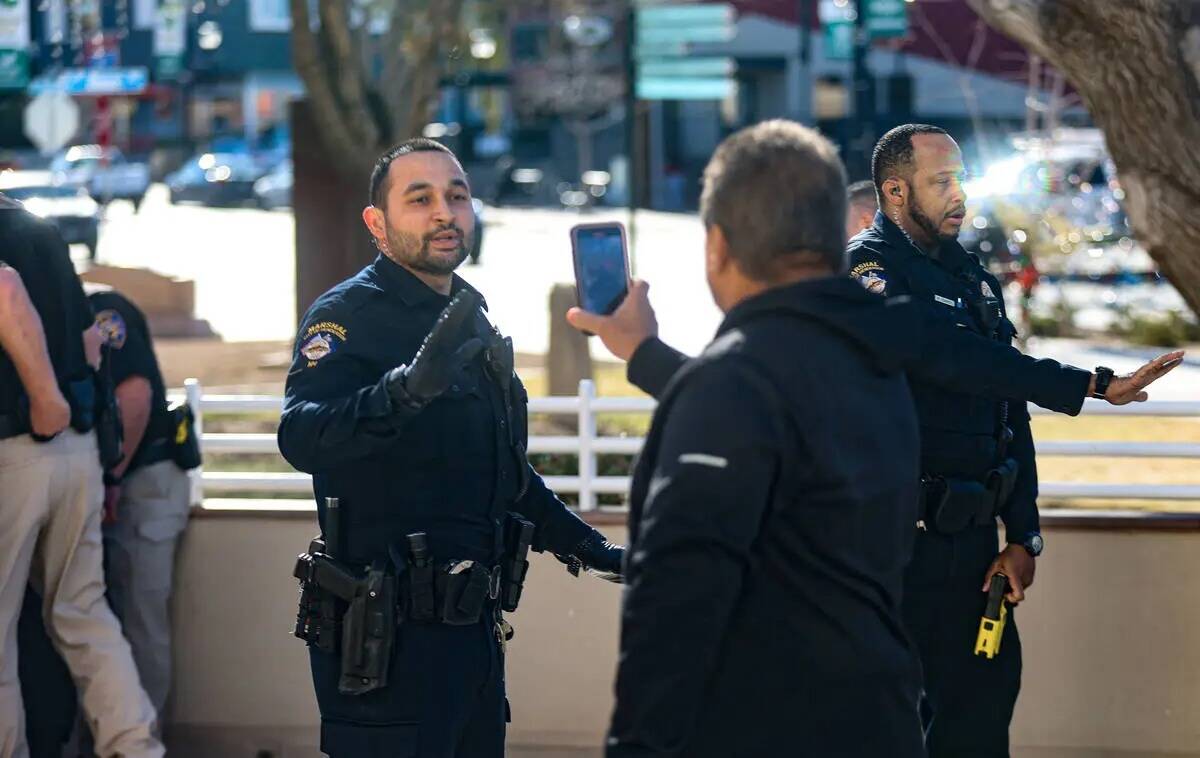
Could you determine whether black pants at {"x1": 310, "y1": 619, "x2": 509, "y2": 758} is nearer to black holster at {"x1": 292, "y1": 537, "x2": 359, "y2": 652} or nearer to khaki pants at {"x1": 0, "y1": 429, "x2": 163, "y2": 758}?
black holster at {"x1": 292, "y1": 537, "x2": 359, "y2": 652}

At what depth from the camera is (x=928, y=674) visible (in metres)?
4.54

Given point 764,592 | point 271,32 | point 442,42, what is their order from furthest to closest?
point 271,32, point 442,42, point 764,592

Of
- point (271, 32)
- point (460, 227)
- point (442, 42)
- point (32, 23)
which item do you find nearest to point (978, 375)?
point (460, 227)

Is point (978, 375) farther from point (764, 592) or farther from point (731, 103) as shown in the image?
point (731, 103)

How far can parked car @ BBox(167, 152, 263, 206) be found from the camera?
5028 centimetres

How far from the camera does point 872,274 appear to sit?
4.45m

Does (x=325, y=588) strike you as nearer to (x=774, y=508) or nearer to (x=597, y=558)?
(x=597, y=558)

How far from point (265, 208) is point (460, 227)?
4482 cm

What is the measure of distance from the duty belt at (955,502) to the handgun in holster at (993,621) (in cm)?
16

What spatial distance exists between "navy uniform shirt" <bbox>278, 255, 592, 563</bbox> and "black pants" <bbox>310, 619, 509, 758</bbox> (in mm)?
197

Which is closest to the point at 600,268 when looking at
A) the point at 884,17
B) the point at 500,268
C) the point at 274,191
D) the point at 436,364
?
the point at 436,364

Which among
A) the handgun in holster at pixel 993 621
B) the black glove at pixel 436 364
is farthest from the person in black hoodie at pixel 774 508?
the handgun in holster at pixel 993 621

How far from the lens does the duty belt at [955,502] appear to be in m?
4.43

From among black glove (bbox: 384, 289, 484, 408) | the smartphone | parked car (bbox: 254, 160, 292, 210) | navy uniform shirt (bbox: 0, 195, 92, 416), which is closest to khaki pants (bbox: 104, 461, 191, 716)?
navy uniform shirt (bbox: 0, 195, 92, 416)
